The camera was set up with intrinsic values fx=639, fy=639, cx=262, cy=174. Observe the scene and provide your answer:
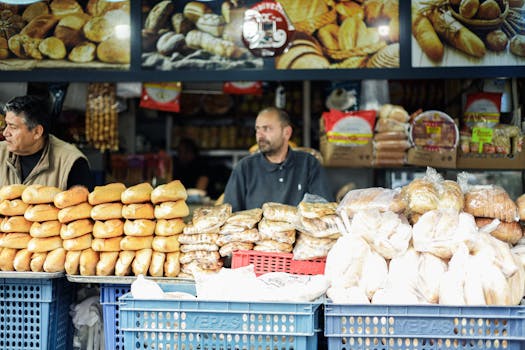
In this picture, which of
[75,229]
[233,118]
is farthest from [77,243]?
[233,118]

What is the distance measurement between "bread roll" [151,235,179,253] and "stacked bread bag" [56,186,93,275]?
34cm

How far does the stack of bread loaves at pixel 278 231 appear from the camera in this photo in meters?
3.01

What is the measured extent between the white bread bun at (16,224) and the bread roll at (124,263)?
0.52m

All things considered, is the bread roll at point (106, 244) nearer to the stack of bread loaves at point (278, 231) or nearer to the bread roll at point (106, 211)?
the bread roll at point (106, 211)

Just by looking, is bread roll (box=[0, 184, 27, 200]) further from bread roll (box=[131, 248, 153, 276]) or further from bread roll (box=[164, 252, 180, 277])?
bread roll (box=[164, 252, 180, 277])

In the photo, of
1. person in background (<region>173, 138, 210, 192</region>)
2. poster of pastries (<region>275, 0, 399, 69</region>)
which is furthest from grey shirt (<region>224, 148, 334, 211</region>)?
person in background (<region>173, 138, 210, 192</region>)

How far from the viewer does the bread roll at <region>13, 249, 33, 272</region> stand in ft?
10.1

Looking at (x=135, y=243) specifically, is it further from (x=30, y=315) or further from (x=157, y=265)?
(x=30, y=315)

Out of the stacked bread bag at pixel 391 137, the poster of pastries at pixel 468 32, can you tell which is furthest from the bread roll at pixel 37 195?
the stacked bread bag at pixel 391 137

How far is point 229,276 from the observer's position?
2600 millimetres

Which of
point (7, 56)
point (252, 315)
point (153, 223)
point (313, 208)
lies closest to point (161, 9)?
point (7, 56)

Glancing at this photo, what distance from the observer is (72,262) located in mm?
3043

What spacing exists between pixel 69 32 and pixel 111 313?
2.56 metres

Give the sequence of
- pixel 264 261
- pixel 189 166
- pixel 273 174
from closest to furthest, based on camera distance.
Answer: pixel 264 261 < pixel 273 174 < pixel 189 166
